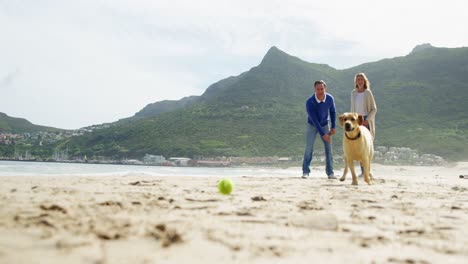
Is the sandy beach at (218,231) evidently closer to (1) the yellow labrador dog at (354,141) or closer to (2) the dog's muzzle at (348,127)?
(2) the dog's muzzle at (348,127)

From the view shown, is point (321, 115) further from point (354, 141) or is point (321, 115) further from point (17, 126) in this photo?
point (17, 126)

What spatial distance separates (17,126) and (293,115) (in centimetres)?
12007

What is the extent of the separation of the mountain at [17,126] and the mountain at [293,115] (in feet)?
178

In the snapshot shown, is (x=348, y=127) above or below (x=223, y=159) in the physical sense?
above

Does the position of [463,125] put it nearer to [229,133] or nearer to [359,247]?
[229,133]

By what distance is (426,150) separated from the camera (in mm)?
43344

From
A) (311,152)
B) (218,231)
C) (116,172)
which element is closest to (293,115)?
(116,172)

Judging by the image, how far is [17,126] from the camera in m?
144

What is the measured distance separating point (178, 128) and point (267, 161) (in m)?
28.6

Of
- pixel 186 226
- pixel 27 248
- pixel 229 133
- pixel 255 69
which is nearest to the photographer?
pixel 27 248

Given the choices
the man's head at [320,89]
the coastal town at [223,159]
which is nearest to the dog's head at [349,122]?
the man's head at [320,89]

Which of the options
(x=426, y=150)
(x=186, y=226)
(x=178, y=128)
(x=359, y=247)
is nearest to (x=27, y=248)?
(x=186, y=226)

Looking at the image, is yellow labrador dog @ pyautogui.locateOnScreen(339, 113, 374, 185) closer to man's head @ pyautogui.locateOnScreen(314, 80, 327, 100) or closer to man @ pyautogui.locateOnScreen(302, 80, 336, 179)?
man @ pyautogui.locateOnScreen(302, 80, 336, 179)

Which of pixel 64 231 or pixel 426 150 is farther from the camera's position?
pixel 426 150
